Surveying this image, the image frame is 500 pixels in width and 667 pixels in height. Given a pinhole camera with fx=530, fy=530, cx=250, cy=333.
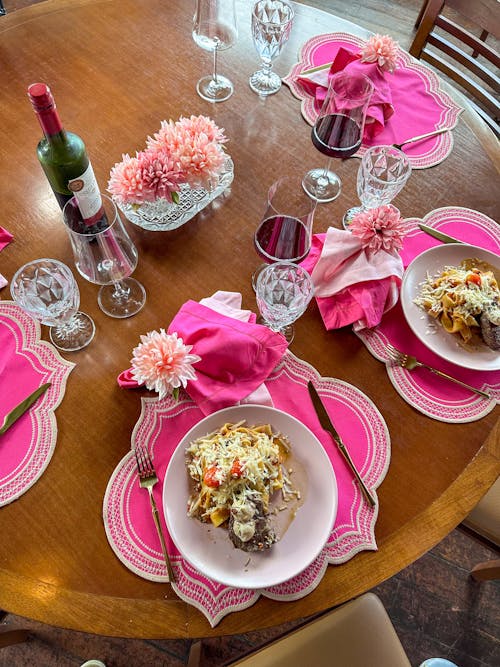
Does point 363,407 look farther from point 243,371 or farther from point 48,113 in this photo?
point 48,113

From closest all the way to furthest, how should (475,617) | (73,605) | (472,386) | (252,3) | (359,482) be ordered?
(73,605)
(359,482)
(472,386)
(252,3)
(475,617)

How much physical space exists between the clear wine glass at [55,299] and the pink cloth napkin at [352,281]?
20.4 inches

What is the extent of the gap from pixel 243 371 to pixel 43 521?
0.46 m

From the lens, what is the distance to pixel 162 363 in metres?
0.97

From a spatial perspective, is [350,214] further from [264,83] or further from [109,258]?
[109,258]

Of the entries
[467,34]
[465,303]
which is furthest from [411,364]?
[467,34]

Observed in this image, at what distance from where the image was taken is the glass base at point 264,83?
149cm

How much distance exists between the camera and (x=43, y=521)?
969 mm

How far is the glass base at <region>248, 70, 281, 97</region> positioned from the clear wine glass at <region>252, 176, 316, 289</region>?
1.54ft

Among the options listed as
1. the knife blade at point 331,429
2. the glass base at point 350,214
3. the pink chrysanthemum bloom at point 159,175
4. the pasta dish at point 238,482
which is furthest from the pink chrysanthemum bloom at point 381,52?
the pasta dish at point 238,482

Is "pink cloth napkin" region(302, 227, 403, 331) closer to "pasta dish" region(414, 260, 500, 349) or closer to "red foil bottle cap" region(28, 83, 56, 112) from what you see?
"pasta dish" region(414, 260, 500, 349)

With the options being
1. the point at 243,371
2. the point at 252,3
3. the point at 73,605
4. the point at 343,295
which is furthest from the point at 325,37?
the point at 73,605

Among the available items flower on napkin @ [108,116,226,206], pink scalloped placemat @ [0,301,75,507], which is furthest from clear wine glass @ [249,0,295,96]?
pink scalloped placemat @ [0,301,75,507]

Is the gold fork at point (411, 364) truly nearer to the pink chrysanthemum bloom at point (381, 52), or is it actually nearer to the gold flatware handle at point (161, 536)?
the gold flatware handle at point (161, 536)
